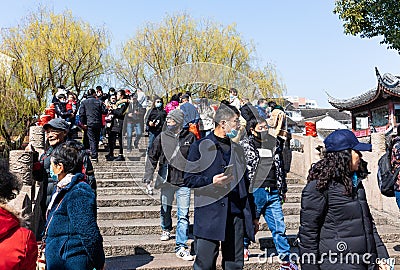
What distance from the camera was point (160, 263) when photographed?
5.85 meters

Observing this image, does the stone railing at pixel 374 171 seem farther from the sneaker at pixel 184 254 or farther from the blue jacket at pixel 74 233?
the blue jacket at pixel 74 233

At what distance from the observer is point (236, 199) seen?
4.40 metres

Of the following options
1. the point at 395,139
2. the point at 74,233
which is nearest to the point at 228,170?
the point at 74,233

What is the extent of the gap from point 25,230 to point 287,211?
6.59 m

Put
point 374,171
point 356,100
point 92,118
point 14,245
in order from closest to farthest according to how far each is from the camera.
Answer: point 14,245, point 374,171, point 92,118, point 356,100

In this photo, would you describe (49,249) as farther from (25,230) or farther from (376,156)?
(376,156)

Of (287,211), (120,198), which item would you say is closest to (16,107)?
(120,198)

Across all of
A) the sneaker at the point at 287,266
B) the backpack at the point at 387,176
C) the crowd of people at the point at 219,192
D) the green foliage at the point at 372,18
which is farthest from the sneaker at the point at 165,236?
the green foliage at the point at 372,18

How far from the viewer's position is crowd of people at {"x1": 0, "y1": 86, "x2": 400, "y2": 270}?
10.5ft

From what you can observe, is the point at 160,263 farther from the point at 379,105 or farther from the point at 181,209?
the point at 379,105

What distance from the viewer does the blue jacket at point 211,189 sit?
424 centimetres

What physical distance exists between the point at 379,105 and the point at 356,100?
2.00 meters

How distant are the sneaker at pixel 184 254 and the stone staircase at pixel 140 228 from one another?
6 cm

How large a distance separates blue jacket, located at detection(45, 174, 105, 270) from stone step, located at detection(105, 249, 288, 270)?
2.55 m
